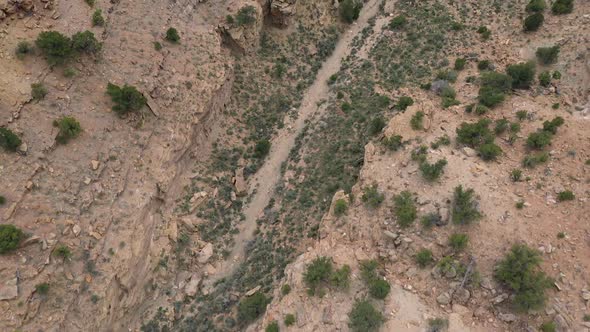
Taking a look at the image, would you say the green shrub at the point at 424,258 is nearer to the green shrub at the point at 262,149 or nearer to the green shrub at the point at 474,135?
the green shrub at the point at 474,135

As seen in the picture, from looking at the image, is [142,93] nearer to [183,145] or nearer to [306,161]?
[183,145]

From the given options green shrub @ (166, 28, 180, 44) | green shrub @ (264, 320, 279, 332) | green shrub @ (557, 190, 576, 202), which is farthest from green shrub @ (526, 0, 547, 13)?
green shrub @ (264, 320, 279, 332)

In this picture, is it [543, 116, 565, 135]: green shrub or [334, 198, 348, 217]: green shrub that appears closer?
[334, 198, 348, 217]: green shrub

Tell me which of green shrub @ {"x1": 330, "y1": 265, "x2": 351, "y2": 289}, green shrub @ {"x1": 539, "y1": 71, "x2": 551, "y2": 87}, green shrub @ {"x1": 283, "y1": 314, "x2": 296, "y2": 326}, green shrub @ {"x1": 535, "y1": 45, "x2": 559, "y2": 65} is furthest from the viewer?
green shrub @ {"x1": 535, "y1": 45, "x2": 559, "y2": 65}

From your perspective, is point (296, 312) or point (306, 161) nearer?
point (296, 312)

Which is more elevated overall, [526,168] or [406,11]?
[406,11]

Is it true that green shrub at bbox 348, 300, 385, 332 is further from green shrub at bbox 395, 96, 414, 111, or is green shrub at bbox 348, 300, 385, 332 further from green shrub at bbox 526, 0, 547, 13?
green shrub at bbox 526, 0, 547, 13


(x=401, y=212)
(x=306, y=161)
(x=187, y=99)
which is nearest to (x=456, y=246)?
(x=401, y=212)
